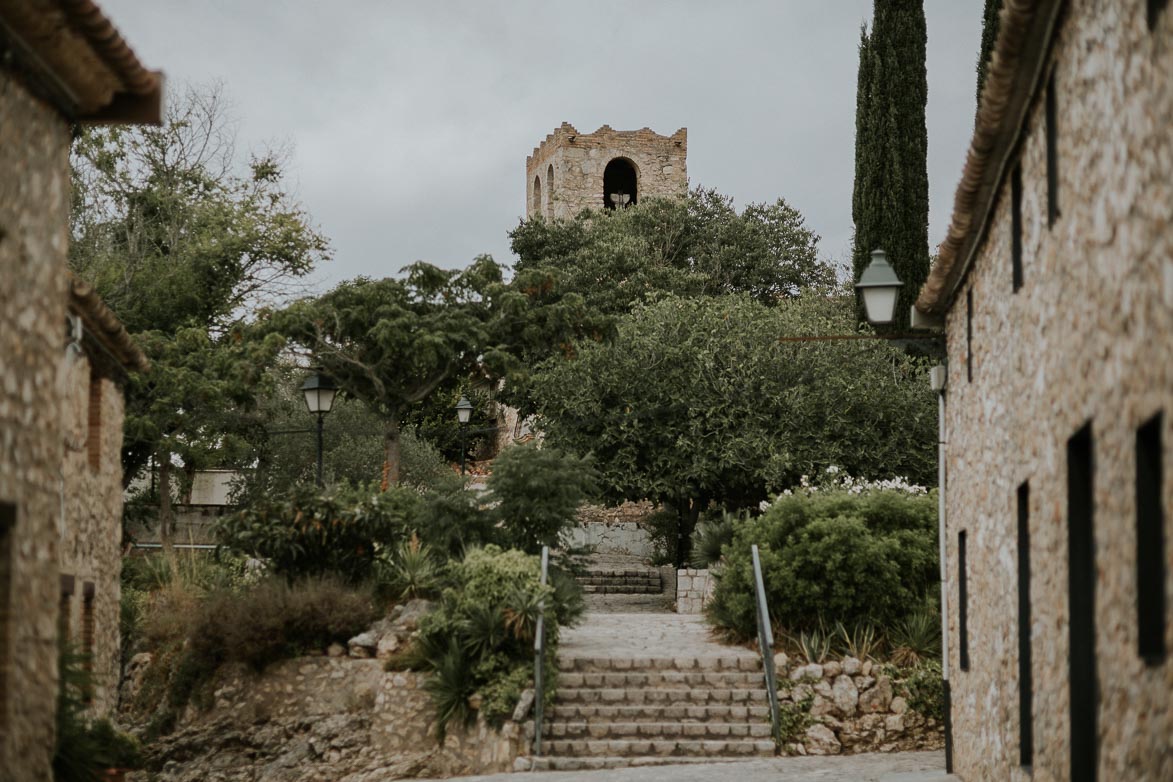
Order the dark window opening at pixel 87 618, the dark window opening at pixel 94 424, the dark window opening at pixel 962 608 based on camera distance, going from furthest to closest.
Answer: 1. the dark window opening at pixel 94 424
2. the dark window opening at pixel 87 618
3. the dark window opening at pixel 962 608

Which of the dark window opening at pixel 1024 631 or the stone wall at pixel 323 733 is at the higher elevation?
the dark window opening at pixel 1024 631

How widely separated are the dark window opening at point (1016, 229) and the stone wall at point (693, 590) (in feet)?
48.8

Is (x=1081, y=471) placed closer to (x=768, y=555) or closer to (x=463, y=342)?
(x=768, y=555)

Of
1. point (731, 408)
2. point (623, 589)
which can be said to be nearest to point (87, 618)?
point (731, 408)

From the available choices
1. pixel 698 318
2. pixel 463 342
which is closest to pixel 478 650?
pixel 463 342

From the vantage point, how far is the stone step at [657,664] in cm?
1734

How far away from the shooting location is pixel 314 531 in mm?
19125

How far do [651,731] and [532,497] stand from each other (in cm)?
568

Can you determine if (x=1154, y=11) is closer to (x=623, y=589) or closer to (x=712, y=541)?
(x=712, y=541)

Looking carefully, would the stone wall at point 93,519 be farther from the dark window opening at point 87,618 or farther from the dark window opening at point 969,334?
the dark window opening at point 969,334

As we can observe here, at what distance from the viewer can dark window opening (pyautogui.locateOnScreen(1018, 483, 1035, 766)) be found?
8.98 m

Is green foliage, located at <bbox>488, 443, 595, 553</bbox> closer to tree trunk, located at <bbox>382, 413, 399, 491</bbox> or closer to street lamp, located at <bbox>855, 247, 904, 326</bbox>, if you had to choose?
tree trunk, located at <bbox>382, 413, 399, 491</bbox>

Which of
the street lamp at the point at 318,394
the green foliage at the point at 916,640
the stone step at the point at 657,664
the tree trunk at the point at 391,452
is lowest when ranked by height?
the stone step at the point at 657,664

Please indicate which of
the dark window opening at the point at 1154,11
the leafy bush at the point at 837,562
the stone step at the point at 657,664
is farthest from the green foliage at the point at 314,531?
the dark window opening at the point at 1154,11
